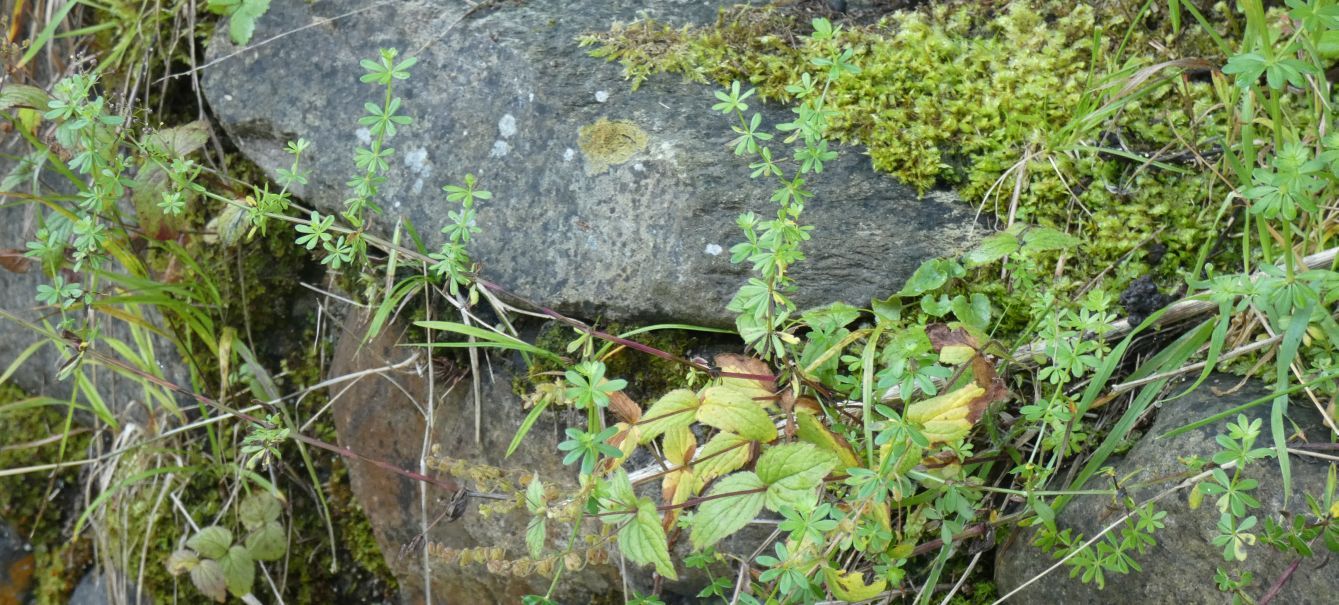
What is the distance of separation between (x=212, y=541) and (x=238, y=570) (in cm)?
12

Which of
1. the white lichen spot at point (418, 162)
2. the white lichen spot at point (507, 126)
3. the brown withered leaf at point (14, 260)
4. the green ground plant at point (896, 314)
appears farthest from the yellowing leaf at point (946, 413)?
the brown withered leaf at point (14, 260)

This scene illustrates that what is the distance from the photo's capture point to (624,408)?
2018 millimetres

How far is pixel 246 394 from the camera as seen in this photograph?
10.1 ft

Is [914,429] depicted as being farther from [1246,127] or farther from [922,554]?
[1246,127]

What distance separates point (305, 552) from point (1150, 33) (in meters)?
2.92

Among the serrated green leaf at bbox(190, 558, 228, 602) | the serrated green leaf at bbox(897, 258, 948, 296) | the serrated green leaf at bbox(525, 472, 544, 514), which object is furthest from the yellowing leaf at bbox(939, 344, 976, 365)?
the serrated green leaf at bbox(190, 558, 228, 602)

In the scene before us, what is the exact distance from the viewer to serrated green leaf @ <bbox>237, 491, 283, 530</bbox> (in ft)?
9.52

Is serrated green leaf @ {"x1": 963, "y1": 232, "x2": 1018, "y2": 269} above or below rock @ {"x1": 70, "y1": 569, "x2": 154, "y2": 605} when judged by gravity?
above

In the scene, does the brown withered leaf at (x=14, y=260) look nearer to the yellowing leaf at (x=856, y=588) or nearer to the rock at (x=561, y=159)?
the rock at (x=561, y=159)

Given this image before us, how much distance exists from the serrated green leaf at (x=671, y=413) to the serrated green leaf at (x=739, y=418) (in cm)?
2

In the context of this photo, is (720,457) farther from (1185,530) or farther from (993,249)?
(1185,530)

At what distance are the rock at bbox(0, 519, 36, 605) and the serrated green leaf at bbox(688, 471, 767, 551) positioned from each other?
2.90 meters

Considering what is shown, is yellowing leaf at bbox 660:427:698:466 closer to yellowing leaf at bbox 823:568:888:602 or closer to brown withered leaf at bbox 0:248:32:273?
yellowing leaf at bbox 823:568:888:602

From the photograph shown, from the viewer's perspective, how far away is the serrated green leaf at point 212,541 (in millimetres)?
2822
